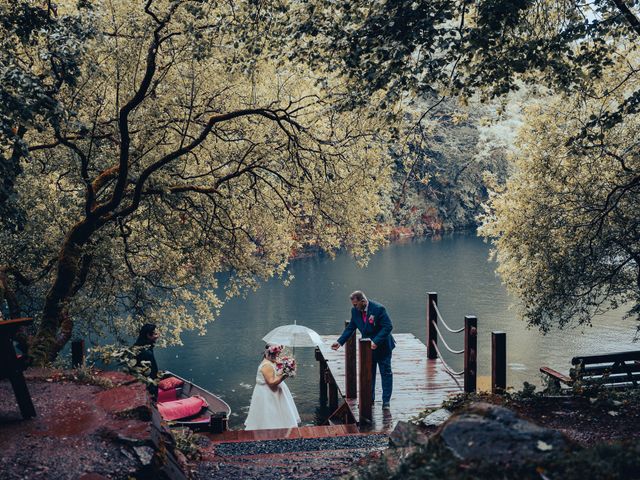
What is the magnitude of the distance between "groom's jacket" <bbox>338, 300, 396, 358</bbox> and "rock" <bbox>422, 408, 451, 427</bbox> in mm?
2633

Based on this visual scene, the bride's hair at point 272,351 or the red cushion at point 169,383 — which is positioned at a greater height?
the bride's hair at point 272,351

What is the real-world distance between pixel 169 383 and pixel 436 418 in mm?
11000

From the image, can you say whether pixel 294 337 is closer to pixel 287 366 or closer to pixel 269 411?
pixel 269 411

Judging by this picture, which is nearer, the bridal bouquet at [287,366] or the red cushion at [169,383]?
the bridal bouquet at [287,366]

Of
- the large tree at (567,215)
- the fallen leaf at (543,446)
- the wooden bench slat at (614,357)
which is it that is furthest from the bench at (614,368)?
the fallen leaf at (543,446)

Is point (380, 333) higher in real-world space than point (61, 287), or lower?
lower

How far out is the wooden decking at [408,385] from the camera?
34.6 ft

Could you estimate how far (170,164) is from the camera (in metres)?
11.7

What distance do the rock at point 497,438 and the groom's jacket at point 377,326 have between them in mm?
5935

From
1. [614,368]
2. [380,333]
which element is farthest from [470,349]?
[614,368]

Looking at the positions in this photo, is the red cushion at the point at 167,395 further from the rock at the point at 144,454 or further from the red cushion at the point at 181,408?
the rock at the point at 144,454

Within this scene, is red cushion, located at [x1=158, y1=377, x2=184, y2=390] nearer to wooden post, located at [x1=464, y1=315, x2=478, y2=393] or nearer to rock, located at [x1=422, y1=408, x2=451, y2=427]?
wooden post, located at [x1=464, y1=315, x2=478, y2=393]

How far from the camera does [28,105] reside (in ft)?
24.5

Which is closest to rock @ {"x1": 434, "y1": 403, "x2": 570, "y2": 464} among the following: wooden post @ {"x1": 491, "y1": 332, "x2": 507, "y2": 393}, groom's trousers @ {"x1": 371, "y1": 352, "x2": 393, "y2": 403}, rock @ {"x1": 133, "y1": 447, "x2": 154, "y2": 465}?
rock @ {"x1": 133, "y1": 447, "x2": 154, "y2": 465}
